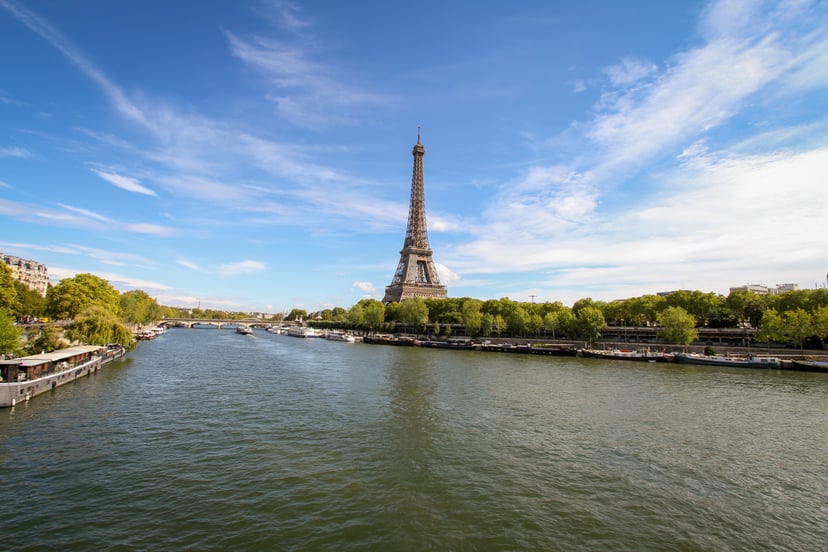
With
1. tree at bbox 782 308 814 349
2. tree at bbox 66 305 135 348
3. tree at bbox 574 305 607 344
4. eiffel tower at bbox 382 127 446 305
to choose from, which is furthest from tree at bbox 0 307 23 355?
eiffel tower at bbox 382 127 446 305

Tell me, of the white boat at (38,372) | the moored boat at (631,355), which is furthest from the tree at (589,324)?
the white boat at (38,372)

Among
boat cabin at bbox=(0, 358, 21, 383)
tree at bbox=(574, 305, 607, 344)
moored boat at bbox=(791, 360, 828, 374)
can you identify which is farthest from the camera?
tree at bbox=(574, 305, 607, 344)

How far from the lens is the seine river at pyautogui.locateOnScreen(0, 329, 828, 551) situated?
11734 mm

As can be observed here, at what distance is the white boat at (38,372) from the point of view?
24.5m

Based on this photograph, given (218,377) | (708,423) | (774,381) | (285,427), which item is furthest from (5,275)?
(774,381)

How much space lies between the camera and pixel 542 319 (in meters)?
98.6

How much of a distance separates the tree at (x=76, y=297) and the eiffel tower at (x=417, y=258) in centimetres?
7901

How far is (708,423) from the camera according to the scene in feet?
80.3

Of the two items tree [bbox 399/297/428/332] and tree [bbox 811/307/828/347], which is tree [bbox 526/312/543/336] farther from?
tree [bbox 811/307/828/347]

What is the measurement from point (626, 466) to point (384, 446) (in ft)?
33.6

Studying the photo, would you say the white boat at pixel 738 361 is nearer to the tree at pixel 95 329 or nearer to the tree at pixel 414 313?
the tree at pixel 414 313

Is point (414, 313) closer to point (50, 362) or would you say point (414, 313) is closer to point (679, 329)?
point (679, 329)

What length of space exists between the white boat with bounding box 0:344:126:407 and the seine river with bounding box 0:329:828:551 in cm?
97

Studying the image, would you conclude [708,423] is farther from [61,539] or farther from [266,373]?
[266,373]
